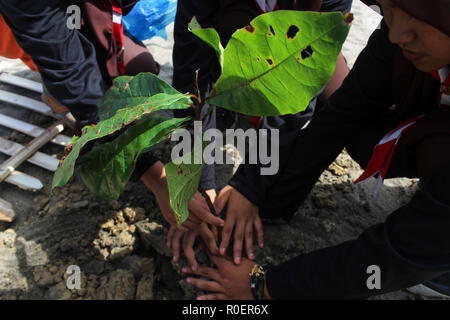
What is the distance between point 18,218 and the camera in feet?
5.32

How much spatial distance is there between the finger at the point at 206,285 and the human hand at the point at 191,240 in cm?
5

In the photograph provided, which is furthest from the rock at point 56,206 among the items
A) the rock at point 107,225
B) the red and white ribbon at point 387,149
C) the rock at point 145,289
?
the red and white ribbon at point 387,149

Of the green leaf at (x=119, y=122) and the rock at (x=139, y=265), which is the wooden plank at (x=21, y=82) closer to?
the rock at (x=139, y=265)

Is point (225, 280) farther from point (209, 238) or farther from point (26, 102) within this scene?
point (26, 102)

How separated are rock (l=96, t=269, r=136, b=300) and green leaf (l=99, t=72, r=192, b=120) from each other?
723 mm

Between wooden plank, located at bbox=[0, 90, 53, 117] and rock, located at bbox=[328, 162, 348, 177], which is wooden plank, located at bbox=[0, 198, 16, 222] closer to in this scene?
wooden plank, located at bbox=[0, 90, 53, 117]

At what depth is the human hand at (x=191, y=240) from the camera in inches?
53.3

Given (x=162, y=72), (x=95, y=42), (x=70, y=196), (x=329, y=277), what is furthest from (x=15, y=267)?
(x=162, y=72)

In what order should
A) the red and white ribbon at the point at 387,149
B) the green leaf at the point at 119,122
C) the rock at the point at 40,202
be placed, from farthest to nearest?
the rock at the point at 40,202 → the red and white ribbon at the point at 387,149 → the green leaf at the point at 119,122

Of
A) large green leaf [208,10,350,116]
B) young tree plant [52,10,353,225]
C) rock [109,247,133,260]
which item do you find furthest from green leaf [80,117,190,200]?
rock [109,247,133,260]

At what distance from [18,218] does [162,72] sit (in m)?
1.31

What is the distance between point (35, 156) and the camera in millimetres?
1851

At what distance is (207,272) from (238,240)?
166mm

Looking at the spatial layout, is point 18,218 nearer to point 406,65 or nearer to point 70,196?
point 70,196
